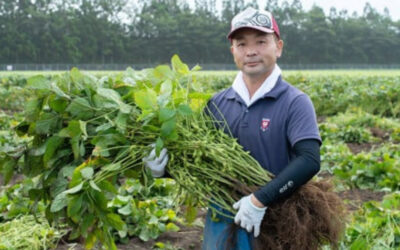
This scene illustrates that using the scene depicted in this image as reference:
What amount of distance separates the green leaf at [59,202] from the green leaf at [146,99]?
53 cm

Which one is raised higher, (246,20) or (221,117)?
(246,20)

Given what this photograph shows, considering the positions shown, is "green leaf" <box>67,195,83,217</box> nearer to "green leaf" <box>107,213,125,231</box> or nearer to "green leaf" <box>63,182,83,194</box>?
"green leaf" <box>63,182,83,194</box>

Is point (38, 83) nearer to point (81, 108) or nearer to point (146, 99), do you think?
point (81, 108)

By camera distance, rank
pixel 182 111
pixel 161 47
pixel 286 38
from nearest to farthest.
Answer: pixel 182 111 < pixel 161 47 < pixel 286 38

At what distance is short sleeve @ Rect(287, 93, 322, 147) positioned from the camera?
7.67 ft

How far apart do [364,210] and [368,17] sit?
89.1 metres

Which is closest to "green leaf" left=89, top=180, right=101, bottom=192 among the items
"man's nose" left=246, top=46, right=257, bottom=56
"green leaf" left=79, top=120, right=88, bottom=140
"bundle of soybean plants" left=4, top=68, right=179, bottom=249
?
"bundle of soybean plants" left=4, top=68, right=179, bottom=249

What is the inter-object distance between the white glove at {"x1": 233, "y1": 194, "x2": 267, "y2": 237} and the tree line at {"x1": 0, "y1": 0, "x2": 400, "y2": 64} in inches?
2221

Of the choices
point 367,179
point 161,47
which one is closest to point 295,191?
point 367,179

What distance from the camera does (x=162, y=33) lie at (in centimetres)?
6631

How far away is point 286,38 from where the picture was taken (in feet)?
232

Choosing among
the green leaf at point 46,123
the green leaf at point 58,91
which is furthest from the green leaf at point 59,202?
the green leaf at point 58,91

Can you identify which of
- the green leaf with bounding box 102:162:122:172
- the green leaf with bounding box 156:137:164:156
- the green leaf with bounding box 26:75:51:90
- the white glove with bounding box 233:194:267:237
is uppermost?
the green leaf with bounding box 26:75:51:90

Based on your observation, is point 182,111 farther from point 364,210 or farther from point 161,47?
point 161,47
